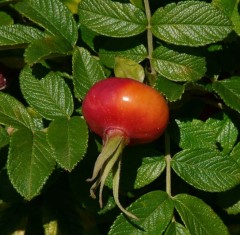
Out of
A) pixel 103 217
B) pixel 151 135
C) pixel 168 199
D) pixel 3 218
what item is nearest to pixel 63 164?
pixel 151 135

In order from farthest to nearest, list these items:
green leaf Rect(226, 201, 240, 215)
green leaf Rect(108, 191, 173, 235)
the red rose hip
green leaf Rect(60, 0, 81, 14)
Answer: green leaf Rect(60, 0, 81, 14)
green leaf Rect(226, 201, 240, 215)
green leaf Rect(108, 191, 173, 235)
the red rose hip

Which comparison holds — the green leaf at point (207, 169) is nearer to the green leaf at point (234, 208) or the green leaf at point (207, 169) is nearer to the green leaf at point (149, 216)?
the green leaf at point (149, 216)

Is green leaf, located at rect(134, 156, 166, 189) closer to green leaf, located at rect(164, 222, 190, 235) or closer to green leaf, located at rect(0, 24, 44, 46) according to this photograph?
A: green leaf, located at rect(164, 222, 190, 235)

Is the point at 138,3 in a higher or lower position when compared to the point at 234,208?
higher

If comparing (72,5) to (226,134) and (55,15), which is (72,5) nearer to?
(55,15)

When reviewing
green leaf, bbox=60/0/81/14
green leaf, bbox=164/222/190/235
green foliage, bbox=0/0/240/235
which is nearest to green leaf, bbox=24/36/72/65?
green foliage, bbox=0/0/240/235

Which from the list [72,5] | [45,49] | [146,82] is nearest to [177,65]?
[146,82]

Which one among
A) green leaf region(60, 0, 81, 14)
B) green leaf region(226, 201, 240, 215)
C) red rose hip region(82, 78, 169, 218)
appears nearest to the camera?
red rose hip region(82, 78, 169, 218)
